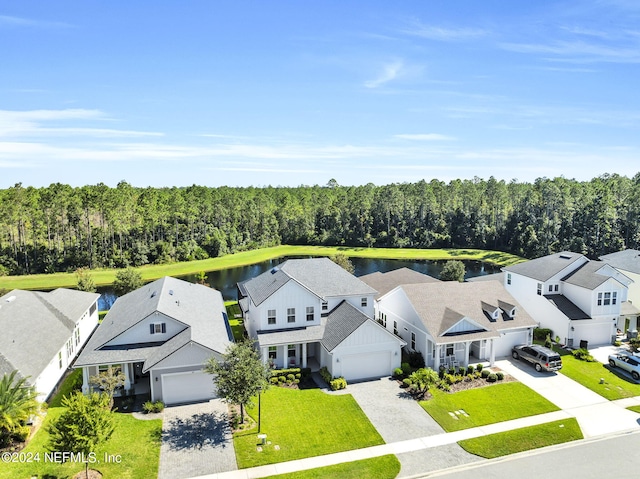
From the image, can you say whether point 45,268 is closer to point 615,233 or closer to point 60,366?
point 60,366

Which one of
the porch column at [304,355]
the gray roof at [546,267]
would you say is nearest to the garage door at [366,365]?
the porch column at [304,355]

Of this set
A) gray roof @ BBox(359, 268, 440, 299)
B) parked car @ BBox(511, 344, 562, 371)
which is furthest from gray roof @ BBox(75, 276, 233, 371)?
parked car @ BBox(511, 344, 562, 371)

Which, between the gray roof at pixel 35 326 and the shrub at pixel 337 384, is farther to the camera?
the shrub at pixel 337 384

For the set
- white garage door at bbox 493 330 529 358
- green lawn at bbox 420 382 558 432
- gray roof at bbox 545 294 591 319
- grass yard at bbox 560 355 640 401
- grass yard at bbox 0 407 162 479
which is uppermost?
gray roof at bbox 545 294 591 319

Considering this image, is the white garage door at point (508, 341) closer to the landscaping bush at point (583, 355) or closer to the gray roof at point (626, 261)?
the landscaping bush at point (583, 355)

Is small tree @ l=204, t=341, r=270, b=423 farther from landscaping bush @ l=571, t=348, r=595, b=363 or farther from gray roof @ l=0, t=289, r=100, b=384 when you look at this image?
landscaping bush @ l=571, t=348, r=595, b=363

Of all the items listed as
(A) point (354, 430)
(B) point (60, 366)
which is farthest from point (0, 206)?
(A) point (354, 430)
